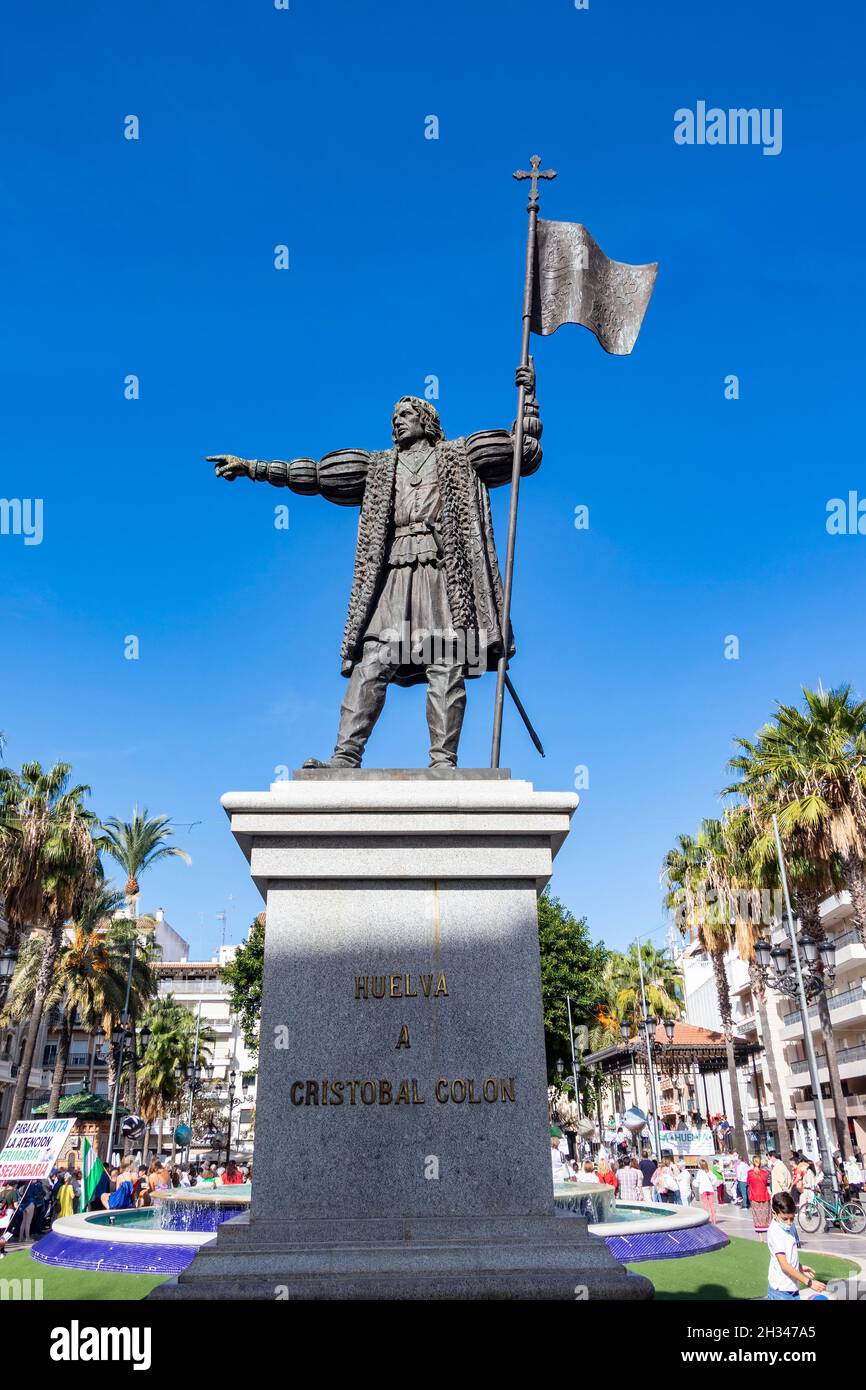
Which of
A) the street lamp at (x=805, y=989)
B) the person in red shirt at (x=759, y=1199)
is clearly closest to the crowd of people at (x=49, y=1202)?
the person in red shirt at (x=759, y=1199)

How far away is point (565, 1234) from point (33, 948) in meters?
40.5

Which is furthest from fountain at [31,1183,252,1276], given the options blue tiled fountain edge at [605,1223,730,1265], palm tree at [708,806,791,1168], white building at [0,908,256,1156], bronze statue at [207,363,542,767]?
white building at [0,908,256,1156]

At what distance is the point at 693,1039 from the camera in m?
58.4

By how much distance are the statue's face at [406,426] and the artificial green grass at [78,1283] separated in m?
8.53

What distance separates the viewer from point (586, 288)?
7.74m

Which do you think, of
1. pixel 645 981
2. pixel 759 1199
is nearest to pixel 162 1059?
pixel 645 981

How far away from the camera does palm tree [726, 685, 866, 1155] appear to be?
82.9 ft

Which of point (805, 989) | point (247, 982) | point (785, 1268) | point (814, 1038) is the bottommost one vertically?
point (814, 1038)

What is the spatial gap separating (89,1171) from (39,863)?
1397cm

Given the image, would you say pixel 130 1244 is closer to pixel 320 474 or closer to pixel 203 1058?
pixel 320 474

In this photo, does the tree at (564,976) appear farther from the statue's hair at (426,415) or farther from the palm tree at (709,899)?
the statue's hair at (426,415)

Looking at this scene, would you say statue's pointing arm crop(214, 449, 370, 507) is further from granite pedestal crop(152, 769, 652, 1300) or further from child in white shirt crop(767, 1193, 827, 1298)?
child in white shirt crop(767, 1193, 827, 1298)

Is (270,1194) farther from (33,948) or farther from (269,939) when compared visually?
(33,948)
